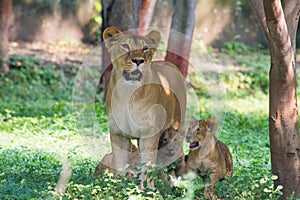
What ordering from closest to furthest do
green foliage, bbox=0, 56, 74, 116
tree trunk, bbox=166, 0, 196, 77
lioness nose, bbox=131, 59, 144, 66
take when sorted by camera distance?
lioness nose, bbox=131, 59, 144, 66 → tree trunk, bbox=166, 0, 196, 77 → green foliage, bbox=0, 56, 74, 116

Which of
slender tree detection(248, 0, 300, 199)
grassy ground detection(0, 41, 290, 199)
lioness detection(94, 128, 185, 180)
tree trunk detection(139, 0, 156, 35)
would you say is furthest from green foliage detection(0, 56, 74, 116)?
slender tree detection(248, 0, 300, 199)

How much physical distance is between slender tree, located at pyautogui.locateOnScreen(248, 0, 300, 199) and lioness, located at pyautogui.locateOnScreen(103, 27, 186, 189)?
108 cm

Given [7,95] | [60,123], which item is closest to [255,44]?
[7,95]

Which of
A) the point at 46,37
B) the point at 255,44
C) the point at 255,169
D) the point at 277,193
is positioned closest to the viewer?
the point at 277,193

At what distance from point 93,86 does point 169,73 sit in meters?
8.48

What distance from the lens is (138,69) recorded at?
247 inches

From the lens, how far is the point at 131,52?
6262mm

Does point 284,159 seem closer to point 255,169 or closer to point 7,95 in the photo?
point 255,169

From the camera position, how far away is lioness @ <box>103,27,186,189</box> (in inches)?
249

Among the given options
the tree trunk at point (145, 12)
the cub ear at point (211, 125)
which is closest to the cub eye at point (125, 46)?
the cub ear at point (211, 125)

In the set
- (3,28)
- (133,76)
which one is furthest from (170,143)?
(3,28)

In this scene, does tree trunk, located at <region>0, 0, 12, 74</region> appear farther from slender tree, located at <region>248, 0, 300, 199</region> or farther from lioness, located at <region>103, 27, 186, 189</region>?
slender tree, located at <region>248, 0, 300, 199</region>

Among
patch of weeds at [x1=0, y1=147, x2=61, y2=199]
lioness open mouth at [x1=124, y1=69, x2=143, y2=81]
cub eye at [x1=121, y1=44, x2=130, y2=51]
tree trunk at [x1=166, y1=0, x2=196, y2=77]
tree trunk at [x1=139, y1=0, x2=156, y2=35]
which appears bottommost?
patch of weeds at [x1=0, y1=147, x2=61, y2=199]

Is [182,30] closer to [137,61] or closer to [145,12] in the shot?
[145,12]
